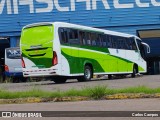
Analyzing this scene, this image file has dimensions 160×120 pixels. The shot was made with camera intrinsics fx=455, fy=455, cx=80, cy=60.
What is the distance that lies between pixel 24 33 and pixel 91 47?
3996mm

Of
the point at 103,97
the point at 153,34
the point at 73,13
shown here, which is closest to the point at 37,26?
the point at 103,97

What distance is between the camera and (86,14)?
3500 cm

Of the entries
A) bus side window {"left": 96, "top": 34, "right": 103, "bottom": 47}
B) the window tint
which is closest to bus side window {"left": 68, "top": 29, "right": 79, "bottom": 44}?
bus side window {"left": 96, "top": 34, "right": 103, "bottom": 47}

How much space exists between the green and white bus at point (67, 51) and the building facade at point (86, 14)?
7332mm

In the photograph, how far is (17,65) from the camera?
92.5 ft

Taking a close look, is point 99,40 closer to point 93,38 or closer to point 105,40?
point 93,38

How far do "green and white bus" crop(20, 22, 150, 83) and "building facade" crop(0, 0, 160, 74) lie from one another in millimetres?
7332

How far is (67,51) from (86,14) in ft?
43.3

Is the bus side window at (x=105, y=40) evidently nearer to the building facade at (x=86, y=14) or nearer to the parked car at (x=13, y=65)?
the parked car at (x=13, y=65)

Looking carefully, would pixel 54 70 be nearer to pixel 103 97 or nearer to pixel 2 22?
pixel 103 97

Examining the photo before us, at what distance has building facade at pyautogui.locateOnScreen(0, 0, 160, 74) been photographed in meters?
34.6

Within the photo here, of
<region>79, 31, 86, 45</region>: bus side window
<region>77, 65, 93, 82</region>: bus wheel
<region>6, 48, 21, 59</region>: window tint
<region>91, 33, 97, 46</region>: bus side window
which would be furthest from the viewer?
<region>6, 48, 21, 59</region>: window tint

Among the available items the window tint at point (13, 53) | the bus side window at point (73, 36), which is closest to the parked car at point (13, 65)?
the window tint at point (13, 53)

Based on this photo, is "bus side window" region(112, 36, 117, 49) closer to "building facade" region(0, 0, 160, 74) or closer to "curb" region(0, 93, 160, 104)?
"building facade" region(0, 0, 160, 74)
